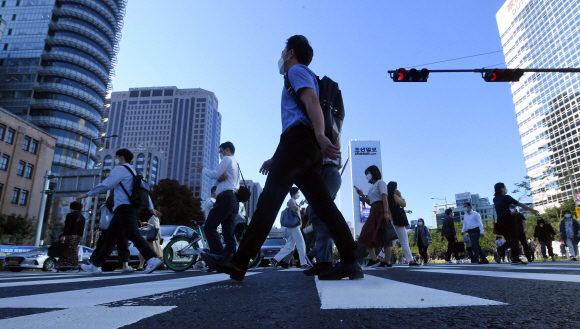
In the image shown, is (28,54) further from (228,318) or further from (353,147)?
(353,147)

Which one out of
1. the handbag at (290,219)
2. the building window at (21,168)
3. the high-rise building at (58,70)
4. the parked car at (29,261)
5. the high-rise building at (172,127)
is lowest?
the parked car at (29,261)

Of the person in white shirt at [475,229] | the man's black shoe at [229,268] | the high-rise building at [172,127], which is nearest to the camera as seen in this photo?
the man's black shoe at [229,268]

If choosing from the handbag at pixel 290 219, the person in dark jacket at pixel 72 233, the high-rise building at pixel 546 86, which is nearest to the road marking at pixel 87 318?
the handbag at pixel 290 219

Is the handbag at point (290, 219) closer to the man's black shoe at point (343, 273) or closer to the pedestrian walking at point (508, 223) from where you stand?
the pedestrian walking at point (508, 223)

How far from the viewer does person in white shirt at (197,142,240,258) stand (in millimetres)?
5156

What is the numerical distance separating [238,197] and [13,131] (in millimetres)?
41587

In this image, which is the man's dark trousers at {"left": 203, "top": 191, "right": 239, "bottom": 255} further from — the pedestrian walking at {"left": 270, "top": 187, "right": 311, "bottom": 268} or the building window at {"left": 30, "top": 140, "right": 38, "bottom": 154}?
the building window at {"left": 30, "top": 140, "right": 38, "bottom": 154}

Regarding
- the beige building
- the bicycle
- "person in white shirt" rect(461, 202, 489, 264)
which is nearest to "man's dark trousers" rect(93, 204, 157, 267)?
the bicycle

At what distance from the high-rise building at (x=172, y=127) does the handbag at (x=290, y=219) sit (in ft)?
463

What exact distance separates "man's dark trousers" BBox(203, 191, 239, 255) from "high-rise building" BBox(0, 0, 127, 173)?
60.7 metres

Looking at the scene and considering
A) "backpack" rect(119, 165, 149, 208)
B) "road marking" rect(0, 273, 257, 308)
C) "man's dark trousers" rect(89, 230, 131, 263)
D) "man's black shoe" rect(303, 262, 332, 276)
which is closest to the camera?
"road marking" rect(0, 273, 257, 308)

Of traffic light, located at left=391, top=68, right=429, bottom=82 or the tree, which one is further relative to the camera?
the tree

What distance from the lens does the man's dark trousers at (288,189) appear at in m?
2.66

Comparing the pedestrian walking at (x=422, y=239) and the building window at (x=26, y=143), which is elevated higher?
→ the building window at (x=26, y=143)
